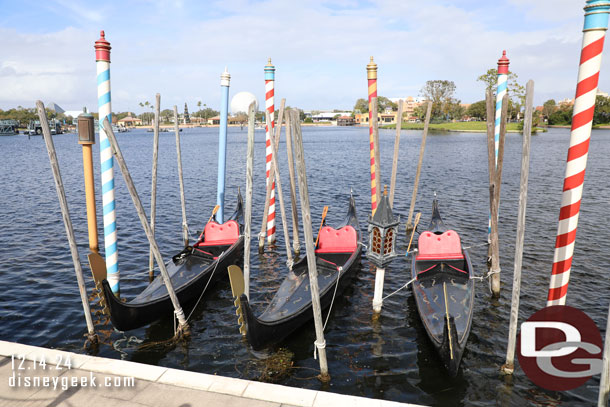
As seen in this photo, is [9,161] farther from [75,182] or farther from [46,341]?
[46,341]

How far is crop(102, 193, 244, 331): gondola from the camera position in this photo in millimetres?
8164

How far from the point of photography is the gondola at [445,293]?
Answer: 7051 mm

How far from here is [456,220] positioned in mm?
18562

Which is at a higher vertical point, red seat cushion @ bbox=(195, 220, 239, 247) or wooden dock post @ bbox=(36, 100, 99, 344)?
wooden dock post @ bbox=(36, 100, 99, 344)

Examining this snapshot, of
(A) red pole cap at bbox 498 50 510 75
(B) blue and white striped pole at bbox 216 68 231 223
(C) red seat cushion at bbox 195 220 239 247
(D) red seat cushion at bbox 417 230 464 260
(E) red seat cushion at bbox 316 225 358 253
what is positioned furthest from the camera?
(B) blue and white striped pole at bbox 216 68 231 223

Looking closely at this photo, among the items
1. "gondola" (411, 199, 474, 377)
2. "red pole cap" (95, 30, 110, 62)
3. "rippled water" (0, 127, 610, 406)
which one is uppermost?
"red pole cap" (95, 30, 110, 62)

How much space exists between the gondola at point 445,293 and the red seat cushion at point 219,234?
18.1ft

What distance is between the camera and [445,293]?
8703 millimetres

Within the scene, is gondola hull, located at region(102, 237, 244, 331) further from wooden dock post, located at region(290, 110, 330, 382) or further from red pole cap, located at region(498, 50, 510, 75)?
red pole cap, located at region(498, 50, 510, 75)

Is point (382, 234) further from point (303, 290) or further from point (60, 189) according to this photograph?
point (60, 189)

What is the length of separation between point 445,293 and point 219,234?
677cm

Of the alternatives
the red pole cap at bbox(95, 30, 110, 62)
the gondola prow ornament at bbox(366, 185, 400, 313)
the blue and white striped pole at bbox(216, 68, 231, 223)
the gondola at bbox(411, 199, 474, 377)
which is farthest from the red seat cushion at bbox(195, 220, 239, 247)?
the gondola at bbox(411, 199, 474, 377)

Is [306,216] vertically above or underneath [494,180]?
underneath

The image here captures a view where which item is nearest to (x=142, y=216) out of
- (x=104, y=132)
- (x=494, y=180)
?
(x=104, y=132)
